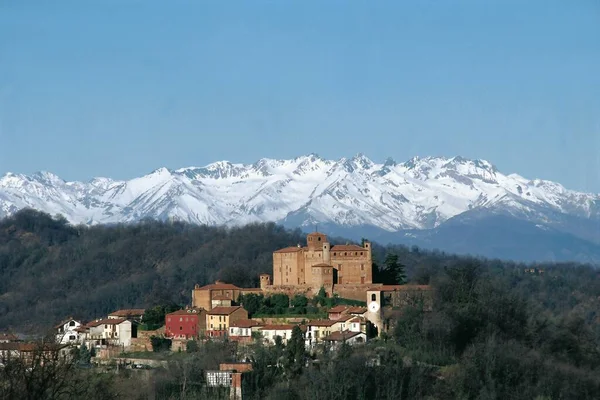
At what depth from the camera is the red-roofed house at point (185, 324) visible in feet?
179

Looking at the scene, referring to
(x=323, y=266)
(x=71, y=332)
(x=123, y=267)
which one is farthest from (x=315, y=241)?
(x=123, y=267)

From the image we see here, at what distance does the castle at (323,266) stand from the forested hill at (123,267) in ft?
80.3

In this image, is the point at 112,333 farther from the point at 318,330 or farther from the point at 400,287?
the point at 400,287

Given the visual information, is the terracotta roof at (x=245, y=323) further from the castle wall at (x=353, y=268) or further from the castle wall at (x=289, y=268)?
the castle wall at (x=353, y=268)

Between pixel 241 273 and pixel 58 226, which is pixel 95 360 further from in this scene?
pixel 58 226

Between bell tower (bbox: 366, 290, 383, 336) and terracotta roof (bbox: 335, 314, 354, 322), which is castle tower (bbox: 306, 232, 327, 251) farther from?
terracotta roof (bbox: 335, 314, 354, 322)

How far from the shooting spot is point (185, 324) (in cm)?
5491

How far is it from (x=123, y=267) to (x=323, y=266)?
56.6 metres

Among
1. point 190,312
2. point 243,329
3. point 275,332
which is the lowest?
point 275,332

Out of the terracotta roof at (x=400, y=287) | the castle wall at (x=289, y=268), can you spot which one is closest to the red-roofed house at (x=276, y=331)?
the terracotta roof at (x=400, y=287)

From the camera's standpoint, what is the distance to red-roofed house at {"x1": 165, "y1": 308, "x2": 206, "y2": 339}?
5456 centimetres

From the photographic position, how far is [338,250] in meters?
57.2

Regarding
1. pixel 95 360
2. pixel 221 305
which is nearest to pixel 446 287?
pixel 221 305

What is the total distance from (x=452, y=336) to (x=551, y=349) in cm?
474
